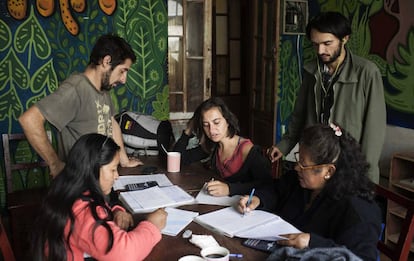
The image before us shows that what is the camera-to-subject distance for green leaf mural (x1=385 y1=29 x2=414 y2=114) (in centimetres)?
329

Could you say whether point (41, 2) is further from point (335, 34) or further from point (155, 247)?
point (155, 247)

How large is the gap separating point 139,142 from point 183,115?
1.99m

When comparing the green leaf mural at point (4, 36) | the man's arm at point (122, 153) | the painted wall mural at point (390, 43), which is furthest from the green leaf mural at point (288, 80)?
the green leaf mural at point (4, 36)

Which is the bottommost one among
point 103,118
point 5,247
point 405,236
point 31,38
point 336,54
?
point 5,247

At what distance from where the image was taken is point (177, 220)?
1.78 m

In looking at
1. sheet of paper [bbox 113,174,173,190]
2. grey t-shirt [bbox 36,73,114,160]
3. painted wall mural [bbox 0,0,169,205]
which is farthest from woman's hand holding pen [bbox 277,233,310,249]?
painted wall mural [bbox 0,0,169,205]

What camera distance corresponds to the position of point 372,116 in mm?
2279

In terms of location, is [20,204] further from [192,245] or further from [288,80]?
[288,80]

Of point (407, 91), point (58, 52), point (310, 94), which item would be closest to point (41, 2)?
point (58, 52)

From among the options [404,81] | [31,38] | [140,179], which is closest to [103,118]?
[140,179]

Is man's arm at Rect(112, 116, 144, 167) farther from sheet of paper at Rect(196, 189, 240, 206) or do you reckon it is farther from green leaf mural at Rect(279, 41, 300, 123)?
green leaf mural at Rect(279, 41, 300, 123)

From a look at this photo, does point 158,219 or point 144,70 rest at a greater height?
point 144,70

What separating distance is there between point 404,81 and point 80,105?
2448mm

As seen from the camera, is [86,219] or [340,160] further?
[340,160]
